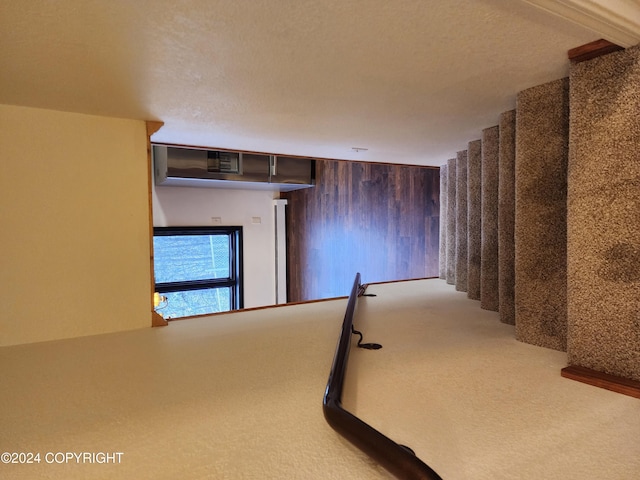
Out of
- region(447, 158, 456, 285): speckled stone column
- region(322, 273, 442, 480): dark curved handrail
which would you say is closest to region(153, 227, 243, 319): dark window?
region(447, 158, 456, 285): speckled stone column

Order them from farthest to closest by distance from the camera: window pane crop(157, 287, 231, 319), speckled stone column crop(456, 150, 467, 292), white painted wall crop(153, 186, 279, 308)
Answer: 1. window pane crop(157, 287, 231, 319)
2. white painted wall crop(153, 186, 279, 308)
3. speckled stone column crop(456, 150, 467, 292)

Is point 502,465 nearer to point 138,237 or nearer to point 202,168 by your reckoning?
point 138,237

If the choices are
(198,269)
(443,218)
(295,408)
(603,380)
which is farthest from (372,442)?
(198,269)

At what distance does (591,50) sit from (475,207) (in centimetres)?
146

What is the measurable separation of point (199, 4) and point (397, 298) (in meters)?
2.41

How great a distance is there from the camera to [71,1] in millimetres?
986

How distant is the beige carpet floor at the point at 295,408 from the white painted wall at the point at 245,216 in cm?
331

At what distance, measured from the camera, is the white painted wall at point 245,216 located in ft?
16.4

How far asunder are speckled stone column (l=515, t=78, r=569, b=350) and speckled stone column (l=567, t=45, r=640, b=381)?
234 millimetres

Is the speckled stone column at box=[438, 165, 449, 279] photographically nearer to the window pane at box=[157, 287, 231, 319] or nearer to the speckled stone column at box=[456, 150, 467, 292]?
the speckled stone column at box=[456, 150, 467, 292]

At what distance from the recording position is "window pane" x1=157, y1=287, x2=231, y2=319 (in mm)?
5340
